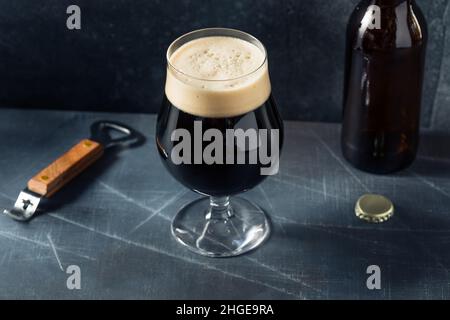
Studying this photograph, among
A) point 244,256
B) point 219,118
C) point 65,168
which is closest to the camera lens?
point 219,118

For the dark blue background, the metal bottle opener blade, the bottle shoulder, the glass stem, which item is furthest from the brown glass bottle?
the metal bottle opener blade

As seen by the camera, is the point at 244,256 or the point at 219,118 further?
the point at 244,256

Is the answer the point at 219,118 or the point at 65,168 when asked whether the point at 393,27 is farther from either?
the point at 65,168

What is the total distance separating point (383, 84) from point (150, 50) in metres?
0.39

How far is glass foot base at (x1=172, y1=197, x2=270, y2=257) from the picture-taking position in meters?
1.22

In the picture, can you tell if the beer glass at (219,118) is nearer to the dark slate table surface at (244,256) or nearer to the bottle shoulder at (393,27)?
the dark slate table surface at (244,256)

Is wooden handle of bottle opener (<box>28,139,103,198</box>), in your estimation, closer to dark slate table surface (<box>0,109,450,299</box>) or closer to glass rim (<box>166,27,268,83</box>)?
dark slate table surface (<box>0,109,450,299</box>)

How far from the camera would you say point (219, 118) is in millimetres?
1098

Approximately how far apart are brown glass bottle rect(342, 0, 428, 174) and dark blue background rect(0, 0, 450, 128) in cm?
10

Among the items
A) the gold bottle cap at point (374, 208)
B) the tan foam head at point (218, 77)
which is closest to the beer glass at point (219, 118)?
the tan foam head at point (218, 77)

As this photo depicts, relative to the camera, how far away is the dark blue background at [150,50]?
1347mm

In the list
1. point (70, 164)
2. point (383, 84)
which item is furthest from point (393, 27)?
point (70, 164)

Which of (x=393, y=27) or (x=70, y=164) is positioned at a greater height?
(x=393, y=27)
